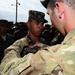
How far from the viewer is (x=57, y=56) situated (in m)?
1.28

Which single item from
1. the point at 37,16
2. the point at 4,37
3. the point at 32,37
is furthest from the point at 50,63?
the point at 4,37

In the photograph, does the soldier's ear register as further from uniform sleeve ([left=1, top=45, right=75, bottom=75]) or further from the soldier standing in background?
the soldier standing in background

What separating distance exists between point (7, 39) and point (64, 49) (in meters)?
4.95

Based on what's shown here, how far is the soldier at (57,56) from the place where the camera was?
1254 millimetres

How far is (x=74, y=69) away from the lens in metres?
1.25

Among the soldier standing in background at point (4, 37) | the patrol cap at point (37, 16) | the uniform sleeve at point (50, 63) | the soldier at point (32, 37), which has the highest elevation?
the uniform sleeve at point (50, 63)

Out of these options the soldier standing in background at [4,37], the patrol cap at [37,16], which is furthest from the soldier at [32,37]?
the soldier standing in background at [4,37]

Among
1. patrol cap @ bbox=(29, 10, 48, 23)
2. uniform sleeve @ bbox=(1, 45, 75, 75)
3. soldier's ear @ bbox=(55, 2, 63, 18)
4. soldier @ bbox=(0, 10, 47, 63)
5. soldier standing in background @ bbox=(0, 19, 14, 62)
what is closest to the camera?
uniform sleeve @ bbox=(1, 45, 75, 75)

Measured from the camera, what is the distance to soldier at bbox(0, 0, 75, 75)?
1254 millimetres

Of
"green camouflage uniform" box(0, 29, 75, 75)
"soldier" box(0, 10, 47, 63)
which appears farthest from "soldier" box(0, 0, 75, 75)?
"soldier" box(0, 10, 47, 63)

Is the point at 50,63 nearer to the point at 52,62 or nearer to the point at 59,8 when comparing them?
the point at 52,62

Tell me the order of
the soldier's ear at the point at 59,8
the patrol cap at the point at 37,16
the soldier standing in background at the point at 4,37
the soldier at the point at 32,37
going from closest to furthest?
the soldier's ear at the point at 59,8 < the soldier at the point at 32,37 < the patrol cap at the point at 37,16 < the soldier standing in background at the point at 4,37

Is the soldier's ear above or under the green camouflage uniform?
above

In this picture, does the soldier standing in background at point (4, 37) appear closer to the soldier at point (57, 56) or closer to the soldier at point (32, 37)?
the soldier at point (32, 37)
